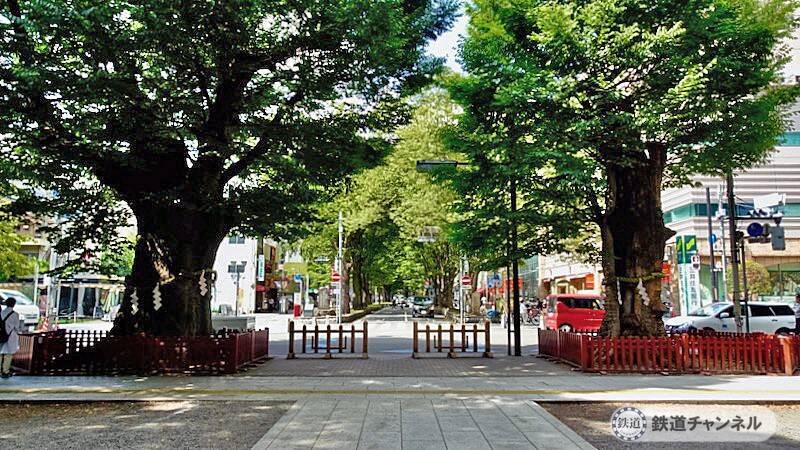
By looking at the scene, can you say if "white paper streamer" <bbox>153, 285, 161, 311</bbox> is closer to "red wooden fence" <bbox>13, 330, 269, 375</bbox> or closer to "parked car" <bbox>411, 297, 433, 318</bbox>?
"red wooden fence" <bbox>13, 330, 269, 375</bbox>

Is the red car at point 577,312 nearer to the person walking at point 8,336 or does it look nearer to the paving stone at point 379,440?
the paving stone at point 379,440

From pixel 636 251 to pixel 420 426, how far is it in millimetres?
9510

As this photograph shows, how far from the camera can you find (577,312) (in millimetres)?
27734

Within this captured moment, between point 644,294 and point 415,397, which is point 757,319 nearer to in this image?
point 644,294

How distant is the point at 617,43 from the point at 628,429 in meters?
8.29

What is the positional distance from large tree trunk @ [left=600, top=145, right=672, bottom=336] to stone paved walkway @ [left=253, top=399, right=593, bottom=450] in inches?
249

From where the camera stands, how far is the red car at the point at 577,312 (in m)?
27.7

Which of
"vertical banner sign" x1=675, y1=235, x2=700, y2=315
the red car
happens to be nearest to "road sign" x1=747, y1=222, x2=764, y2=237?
the red car

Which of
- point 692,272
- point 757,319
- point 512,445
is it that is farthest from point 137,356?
point 692,272

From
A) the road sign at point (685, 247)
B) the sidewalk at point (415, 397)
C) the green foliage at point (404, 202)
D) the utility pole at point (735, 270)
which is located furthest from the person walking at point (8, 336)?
the road sign at point (685, 247)

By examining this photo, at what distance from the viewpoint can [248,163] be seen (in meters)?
14.8

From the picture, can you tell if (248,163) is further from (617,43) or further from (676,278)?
(676,278)

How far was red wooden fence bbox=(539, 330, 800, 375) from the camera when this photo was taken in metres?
13.4

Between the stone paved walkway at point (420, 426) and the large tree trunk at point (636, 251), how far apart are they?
632cm
